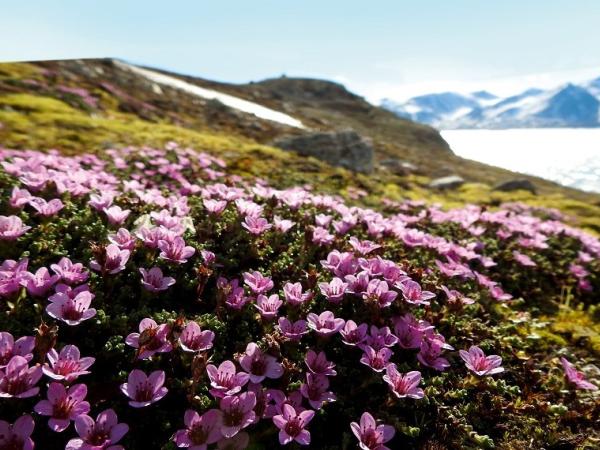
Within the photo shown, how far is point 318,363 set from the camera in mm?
3461

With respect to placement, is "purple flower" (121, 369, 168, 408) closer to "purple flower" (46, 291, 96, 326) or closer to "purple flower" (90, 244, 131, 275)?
"purple flower" (46, 291, 96, 326)

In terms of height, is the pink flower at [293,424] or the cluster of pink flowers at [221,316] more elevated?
the cluster of pink flowers at [221,316]

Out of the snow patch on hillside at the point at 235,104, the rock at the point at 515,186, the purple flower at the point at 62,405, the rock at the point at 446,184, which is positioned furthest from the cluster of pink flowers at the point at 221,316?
the snow patch on hillside at the point at 235,104

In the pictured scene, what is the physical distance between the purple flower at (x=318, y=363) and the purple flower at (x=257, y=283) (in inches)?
31.1

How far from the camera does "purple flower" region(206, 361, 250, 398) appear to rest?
120 inches

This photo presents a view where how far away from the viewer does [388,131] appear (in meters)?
82.1

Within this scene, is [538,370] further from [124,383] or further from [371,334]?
[124,383]

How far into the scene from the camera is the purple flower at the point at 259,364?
325 centimetres

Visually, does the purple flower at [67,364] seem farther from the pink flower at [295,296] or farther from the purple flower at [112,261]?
the pink flower at [295,296]

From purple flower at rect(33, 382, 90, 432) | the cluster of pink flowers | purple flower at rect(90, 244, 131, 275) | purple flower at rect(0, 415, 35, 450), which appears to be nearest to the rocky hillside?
the cluster of pink flowers

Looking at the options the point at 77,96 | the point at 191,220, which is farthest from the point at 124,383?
the point at 77,96

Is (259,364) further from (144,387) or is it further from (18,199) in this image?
(18,199)

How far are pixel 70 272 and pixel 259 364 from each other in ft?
5.58

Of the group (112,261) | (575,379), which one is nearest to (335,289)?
(112,261)
